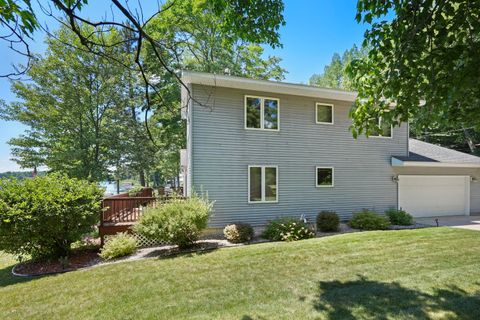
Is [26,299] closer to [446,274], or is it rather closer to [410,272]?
[410,272]

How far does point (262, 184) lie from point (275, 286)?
18.7ft

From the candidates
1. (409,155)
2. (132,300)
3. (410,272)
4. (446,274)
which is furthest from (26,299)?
(409,155)

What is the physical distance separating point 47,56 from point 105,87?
12.1 feet

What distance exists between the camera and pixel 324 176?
11.4 meters

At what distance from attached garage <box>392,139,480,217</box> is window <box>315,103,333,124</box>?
12.4 ft

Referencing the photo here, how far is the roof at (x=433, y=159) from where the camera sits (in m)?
12.2

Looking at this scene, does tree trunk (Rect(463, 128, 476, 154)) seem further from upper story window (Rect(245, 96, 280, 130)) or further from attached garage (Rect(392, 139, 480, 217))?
upper story window (Rect(245, 96, 280, 130))

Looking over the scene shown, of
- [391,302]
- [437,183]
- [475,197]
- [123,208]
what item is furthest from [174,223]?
[475,197]

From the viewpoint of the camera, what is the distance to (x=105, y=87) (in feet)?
60.9

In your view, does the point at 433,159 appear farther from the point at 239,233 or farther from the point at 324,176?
the point at 239,233

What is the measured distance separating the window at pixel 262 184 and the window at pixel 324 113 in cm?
298

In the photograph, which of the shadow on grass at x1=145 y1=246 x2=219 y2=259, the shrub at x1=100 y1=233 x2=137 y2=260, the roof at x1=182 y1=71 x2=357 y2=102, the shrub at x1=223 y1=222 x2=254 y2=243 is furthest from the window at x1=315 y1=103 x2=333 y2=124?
the shrub at x1=100 y1=233 x2=137 y2=260

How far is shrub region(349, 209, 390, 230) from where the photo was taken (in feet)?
32.6

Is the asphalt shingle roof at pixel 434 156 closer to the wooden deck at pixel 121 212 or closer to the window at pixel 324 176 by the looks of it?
the window at pixel 324 176
